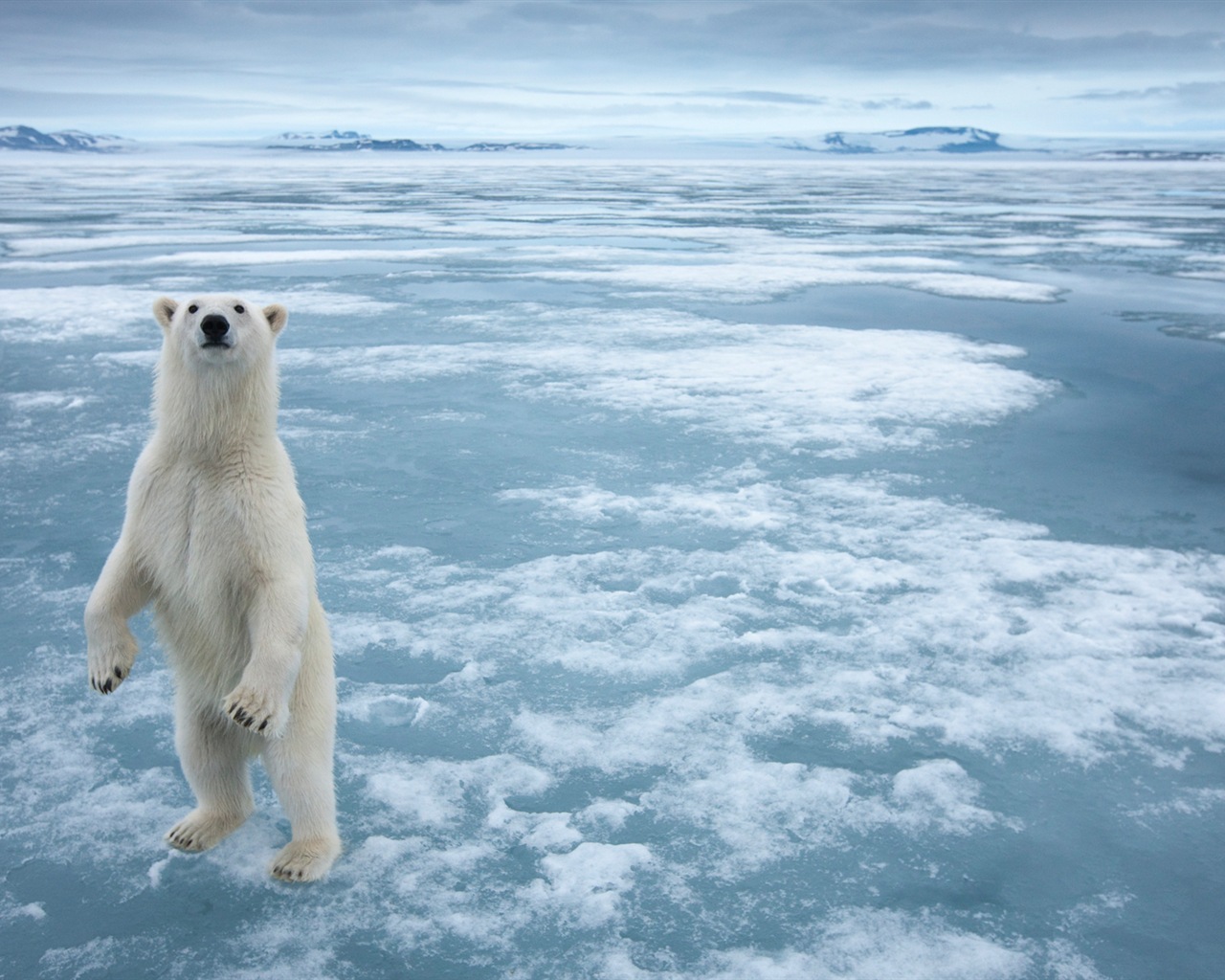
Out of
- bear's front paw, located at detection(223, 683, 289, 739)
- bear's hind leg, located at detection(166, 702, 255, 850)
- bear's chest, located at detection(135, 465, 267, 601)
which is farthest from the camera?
bear's hind leg, located at detection(166, 702, 255, 850)

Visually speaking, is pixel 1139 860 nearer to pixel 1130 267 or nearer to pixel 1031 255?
pixel 1130 267

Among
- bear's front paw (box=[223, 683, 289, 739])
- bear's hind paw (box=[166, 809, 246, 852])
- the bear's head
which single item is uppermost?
the bear's head

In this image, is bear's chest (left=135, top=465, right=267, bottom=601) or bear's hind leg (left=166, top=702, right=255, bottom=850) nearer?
bear's chest (left=135, top=465, right=267, bottom=601)

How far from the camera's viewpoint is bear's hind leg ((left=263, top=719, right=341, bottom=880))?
7.19 ft

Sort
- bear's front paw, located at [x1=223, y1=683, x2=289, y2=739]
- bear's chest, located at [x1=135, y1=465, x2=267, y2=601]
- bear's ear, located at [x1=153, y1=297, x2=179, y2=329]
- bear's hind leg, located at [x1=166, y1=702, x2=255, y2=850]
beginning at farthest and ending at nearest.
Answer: bear's hind leg, located at [x1=166, y1=702, x2=255, y2=850] → bear's ear, located at [x1=153, y1=297, x2=179, y2=329] → bear's chest, located at [x1=135, y1=465, x2=267, y2=601] → bear's front paw, located at [x1=223, y1=683, x2=289, y2=739]

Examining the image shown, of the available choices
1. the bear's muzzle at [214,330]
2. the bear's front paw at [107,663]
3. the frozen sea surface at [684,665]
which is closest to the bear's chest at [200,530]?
the bear's front paw at [107,663]

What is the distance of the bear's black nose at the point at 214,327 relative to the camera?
1.99 metres

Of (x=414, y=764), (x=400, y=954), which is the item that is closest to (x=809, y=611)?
(x=414, y=764)

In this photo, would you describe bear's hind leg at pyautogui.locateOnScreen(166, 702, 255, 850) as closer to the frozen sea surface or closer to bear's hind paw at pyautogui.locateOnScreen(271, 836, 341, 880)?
the frozen sea surface

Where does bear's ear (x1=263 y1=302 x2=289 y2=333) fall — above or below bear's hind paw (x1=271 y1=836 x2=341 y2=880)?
above

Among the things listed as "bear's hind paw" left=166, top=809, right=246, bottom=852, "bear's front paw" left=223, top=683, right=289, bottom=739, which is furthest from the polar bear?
"bear's hind paw" left=166, top=809, right=246, bottom=852

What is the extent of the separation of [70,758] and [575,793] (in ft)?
4.43

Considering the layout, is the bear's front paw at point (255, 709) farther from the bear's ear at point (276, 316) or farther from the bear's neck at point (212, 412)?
the bear's ear at point (276, 316)

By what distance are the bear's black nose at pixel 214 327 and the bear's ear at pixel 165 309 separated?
22 cm
